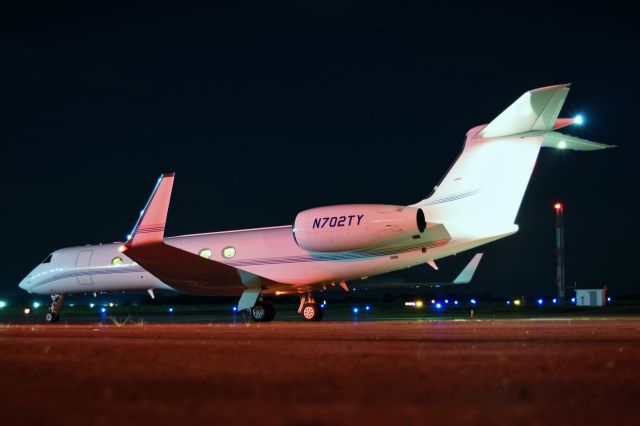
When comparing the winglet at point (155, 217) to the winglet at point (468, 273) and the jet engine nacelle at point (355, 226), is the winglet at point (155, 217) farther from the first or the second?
the winglet at point (468, 273)

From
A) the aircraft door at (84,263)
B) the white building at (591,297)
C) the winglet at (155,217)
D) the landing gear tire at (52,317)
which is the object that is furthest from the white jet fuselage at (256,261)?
the white building at (591,297)

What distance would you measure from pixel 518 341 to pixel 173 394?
7117mm

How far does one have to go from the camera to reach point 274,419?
5.07 m

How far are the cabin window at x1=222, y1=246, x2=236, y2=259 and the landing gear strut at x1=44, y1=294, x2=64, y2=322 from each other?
28.1 ft

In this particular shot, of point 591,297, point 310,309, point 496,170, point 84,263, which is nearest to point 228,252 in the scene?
point 310,309

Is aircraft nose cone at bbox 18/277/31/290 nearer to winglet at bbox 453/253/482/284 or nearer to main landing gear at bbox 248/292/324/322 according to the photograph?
main landing gear at bbox 248/292/324/322

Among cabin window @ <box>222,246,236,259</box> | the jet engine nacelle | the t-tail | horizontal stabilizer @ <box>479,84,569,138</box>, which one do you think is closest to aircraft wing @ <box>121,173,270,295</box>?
cabin window @ <box>222,246,236,259</box>

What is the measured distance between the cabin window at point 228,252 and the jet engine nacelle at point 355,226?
3.33 metres

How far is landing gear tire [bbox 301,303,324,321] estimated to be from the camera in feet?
82.1

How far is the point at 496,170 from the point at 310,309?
25.6ft

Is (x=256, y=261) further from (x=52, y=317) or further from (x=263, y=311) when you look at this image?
(x=52, y=317)

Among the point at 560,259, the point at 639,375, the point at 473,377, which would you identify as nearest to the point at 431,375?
the point at 473,377

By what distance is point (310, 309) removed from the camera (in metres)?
25.3

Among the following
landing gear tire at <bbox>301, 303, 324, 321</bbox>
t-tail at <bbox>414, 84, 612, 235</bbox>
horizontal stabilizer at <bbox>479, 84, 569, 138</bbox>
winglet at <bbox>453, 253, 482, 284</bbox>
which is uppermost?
horizontal stabilizer at <bbox>479, 84, 569, 138</bbox>
